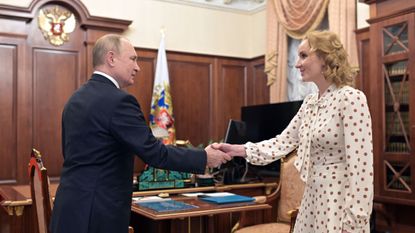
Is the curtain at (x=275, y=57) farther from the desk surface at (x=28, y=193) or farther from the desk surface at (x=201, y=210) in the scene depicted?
the desk surface at (x=201, y=210)

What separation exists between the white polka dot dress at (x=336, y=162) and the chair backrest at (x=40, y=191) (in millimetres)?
1299

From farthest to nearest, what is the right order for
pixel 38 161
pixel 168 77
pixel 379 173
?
pixel 168 77
pixel 379 173
pixel 38 161

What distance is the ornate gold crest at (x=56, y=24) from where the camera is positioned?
5523 mm

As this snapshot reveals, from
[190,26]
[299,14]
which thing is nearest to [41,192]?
[299,14]

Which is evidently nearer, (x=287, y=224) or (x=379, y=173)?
(x=287, y=224)

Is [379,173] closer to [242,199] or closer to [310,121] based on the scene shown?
[242,199]

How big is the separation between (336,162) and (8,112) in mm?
4352

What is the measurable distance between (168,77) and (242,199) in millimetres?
3281

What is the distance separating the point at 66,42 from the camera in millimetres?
5645

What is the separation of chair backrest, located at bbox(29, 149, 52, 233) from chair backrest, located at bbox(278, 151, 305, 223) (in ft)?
6.20

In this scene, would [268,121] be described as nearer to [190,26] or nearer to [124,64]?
[190,26]

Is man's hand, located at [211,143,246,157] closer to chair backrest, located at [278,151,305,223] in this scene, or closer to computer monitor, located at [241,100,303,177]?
chair backrest, located at [278,151,305,223]

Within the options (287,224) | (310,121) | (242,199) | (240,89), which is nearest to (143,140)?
(310,121)

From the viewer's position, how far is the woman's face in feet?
6.78
